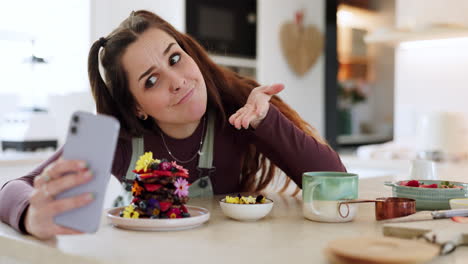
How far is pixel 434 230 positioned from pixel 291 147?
565mm

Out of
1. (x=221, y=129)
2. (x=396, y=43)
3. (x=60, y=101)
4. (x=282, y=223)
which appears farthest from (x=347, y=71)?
(x=282, y=223)

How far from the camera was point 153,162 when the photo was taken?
3.08ft

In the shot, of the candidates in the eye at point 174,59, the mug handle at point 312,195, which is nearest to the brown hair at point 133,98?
the eye at point 174,59

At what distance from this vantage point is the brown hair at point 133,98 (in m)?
1.37

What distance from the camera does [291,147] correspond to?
1303 mm

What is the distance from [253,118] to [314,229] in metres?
0.38

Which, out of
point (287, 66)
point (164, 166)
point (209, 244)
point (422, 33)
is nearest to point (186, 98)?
point (164, 166)

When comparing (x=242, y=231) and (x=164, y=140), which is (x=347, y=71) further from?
(x=242, y=231)

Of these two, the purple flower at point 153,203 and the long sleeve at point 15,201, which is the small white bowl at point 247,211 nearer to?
the purple flower at point 153,203

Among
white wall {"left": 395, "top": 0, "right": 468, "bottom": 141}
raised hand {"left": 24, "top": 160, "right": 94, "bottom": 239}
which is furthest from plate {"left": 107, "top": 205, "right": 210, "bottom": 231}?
white wall {"left": 395, "top": 0, "right": 468, "bottom": 141}

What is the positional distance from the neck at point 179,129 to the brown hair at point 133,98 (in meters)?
0.04

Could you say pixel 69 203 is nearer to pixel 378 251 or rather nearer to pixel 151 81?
pixel 378 251

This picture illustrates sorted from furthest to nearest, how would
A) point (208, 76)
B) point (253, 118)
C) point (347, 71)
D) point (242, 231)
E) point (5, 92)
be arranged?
point (347, 71), point (5, 92), point (208, 76), point (253, 118), point (242, 231)

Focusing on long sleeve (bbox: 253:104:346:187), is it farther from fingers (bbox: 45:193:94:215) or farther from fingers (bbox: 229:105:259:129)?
fingers (bbox: 45:193:94:215)
